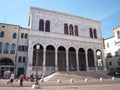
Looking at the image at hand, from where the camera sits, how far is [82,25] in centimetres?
3362

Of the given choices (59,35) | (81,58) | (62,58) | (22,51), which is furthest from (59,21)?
(22,51)

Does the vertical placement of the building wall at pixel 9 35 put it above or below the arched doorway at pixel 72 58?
above

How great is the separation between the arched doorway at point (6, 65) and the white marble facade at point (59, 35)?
686 centimetres

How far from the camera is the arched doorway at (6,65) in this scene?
28661 millimetres

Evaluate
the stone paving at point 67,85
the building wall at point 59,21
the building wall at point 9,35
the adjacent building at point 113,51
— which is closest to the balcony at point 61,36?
the building wall at point 59,21

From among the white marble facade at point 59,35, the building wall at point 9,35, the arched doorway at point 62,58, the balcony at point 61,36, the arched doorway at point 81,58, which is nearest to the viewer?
the white marble facade at point 59,35

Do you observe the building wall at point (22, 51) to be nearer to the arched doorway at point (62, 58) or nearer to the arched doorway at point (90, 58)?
the arched doorway at point (62, 58)

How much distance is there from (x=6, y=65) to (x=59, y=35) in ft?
47.2

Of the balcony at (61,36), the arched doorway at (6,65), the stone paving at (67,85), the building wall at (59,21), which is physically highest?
the building wall at (59,21)

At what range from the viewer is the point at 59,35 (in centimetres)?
2938

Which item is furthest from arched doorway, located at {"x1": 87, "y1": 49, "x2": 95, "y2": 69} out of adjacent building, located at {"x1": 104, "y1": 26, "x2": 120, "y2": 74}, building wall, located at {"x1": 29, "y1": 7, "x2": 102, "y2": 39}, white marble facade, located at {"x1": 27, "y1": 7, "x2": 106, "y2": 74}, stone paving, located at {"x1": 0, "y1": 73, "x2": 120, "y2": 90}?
stone paving, located at {"x1": 0, "y1": 73, "x2": 120, "y2": 90}

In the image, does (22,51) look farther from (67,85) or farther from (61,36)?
(67,85)

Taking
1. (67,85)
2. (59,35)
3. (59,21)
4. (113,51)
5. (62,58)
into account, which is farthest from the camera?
(113,51)

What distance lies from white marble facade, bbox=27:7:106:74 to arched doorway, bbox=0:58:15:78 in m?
6.86
